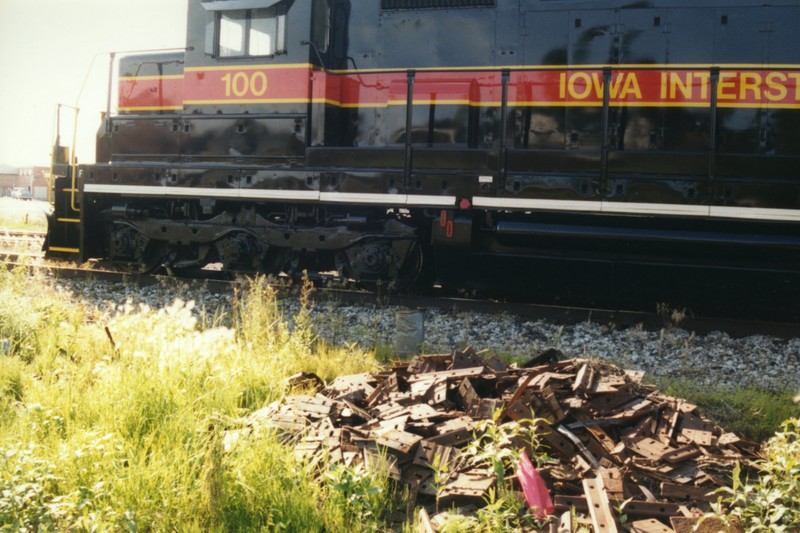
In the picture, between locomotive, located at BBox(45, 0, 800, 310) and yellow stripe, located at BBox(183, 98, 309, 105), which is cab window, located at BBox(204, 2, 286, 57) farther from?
yellow stripe, located at BBox(183, 98, 309, 105)

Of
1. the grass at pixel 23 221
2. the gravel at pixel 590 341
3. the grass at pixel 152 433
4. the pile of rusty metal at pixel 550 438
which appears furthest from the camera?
the grass at pixel 23 221

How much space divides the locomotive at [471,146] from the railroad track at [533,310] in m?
0.27

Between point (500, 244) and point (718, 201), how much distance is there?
219cm

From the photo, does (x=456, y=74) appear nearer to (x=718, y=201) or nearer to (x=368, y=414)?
(x=718, y=201)

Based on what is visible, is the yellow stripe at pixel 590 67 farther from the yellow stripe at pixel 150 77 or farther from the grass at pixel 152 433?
the grass at pixel 152 433

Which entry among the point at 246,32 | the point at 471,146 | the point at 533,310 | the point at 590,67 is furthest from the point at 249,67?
the point at 533,310

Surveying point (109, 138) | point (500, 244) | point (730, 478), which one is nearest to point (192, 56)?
point (109, 138)

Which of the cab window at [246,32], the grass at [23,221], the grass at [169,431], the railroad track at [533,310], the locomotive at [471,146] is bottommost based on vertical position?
the grass at [169,431]

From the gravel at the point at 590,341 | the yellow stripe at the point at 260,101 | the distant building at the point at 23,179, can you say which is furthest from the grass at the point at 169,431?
the distant building at the point at 23,179

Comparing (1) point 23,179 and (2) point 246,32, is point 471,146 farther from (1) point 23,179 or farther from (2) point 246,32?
(1) point 23,179

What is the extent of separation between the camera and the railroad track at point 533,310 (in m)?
6.89

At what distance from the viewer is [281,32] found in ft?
26.4

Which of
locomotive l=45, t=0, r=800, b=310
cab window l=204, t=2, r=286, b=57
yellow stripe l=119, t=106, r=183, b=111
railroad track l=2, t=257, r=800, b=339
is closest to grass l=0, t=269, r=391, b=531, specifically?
railroad track l=2, t=257, r=800, b=339

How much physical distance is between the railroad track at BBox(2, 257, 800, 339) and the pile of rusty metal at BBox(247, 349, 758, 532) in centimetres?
281
